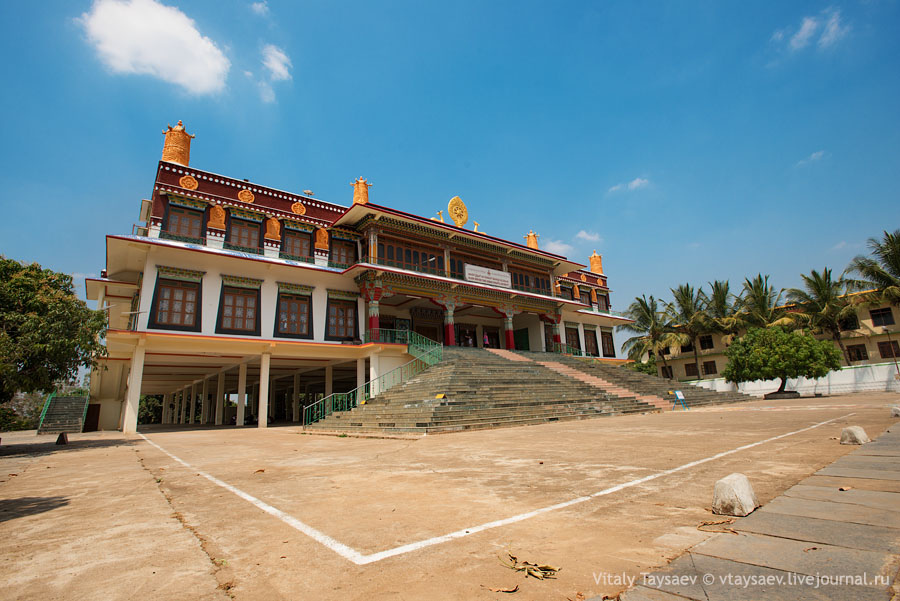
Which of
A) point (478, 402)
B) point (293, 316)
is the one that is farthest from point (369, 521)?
point (293, 316)

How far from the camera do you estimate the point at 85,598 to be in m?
2.19

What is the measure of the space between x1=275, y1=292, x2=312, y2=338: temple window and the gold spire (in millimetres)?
27134

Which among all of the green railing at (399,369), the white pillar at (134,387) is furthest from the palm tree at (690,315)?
the white pillar at (134,387)

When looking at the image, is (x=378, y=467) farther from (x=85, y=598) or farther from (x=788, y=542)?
(x=788, y=542)

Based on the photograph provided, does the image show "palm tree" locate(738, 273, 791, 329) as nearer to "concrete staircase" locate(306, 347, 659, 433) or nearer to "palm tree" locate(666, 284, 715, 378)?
"palm tree" locate(666, 284, 715, 378)

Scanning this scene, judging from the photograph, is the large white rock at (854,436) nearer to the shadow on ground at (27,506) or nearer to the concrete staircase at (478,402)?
the concrete staircase at (478,402)

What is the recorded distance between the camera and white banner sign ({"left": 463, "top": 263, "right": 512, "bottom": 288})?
2611 cm

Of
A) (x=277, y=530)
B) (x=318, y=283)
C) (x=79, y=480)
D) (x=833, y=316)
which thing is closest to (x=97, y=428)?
(x=318, y=283)

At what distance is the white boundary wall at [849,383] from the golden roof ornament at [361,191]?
28852 millimetres

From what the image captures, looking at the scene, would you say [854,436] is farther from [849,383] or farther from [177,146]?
[849,383]

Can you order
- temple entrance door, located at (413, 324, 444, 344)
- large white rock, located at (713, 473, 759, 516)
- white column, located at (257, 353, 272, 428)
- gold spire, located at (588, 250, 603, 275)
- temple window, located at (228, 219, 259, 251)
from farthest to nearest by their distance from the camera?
1. gold spire, located at (588, 250, 603, 275)
2. temple entrance door, located at (413, 324, 444, 344)
3. temple window, located at (228, 219, 259, 251)
4. white column, located at (257, 353, 272, 428)
5. large white rock, located at (713, 473, 759, 516)

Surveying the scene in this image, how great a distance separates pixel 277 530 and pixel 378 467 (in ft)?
10.7

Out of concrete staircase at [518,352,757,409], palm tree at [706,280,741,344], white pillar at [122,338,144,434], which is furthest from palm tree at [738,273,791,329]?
white pillar at [122,338,144,434]

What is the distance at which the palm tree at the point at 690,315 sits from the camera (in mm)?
40094
